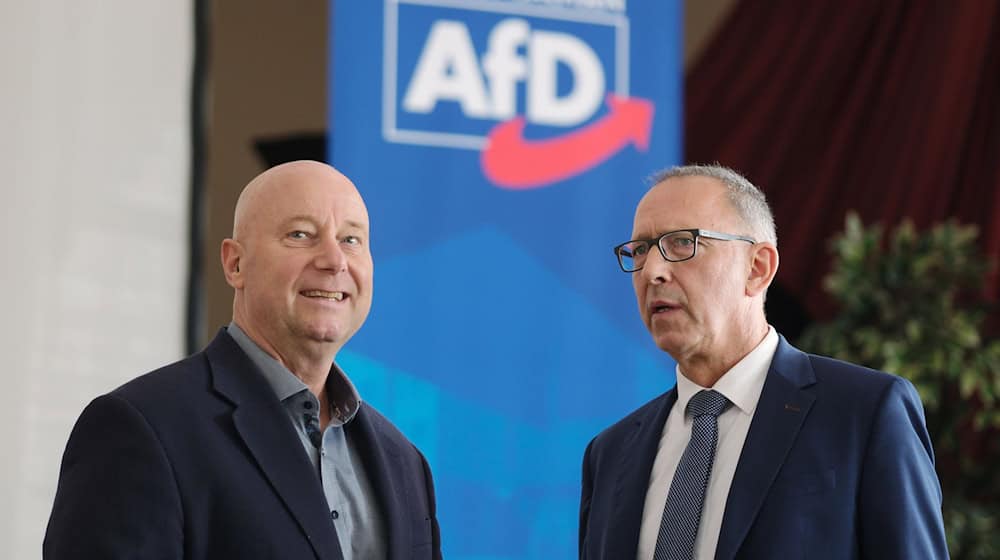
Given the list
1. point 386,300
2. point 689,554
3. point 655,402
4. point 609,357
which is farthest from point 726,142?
point 689,554

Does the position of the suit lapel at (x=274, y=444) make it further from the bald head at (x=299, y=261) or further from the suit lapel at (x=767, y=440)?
the suit lapel at (x=767, y=440)

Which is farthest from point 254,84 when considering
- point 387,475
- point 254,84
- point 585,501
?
point 387,475

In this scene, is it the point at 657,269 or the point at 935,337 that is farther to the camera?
the point at 935,337

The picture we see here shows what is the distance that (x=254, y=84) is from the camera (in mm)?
5824

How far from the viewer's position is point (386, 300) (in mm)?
3979

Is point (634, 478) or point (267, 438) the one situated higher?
point (267, 438)

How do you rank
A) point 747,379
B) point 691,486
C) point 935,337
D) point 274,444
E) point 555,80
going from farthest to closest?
point 935,337 → point 555,80 → point 747,379 → point 691,486 → point 274,444

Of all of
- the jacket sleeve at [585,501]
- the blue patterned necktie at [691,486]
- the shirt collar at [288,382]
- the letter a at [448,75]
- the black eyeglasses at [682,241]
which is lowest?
the jacket sleeve at [585,501]

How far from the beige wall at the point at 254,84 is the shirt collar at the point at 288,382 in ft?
11.3

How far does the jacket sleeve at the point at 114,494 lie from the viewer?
1.85 metres

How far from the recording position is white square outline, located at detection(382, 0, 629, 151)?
13.0 feet

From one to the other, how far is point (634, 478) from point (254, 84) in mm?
3897

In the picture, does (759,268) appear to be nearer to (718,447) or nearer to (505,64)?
(718,447)

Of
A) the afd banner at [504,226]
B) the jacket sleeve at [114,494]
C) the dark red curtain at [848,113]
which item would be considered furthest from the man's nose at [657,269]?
the dark red curtain at [848,113]
